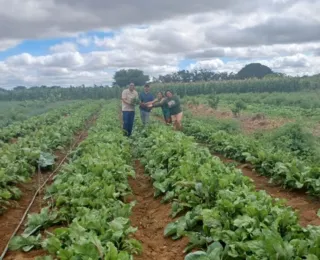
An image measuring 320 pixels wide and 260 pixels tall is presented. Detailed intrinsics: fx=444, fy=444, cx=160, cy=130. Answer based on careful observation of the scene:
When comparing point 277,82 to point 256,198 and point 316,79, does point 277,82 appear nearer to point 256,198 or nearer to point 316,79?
point 316,79

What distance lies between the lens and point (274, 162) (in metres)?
8.98

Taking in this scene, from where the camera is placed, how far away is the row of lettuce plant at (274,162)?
7.36 metres

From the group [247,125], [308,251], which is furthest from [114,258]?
[247,125]

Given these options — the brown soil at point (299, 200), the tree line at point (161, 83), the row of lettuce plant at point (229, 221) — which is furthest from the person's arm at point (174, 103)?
the tree line at point (161, 83)

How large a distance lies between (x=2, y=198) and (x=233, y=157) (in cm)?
586

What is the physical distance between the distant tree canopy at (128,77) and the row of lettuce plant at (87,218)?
70591 mm

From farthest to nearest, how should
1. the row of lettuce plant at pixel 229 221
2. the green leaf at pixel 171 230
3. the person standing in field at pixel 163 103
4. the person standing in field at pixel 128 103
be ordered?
1. the person standing in field at pixel 163 103
2. the person standing in field at pixel 128 103
3. the green leaf at pixel 171 230
4. the row of lettuce plant at pixel 229 221

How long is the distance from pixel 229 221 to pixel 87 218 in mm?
1590

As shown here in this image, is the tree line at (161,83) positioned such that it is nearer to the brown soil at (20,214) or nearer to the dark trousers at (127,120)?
the dark trousers at (127,120)

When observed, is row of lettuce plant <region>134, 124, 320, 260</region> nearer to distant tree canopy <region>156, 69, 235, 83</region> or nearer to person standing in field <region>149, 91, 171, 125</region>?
person standing in field <region>149, 91, 171, 125</region>

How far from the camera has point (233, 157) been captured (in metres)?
11.2

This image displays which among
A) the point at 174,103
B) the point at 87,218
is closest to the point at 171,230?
the point at 87,218

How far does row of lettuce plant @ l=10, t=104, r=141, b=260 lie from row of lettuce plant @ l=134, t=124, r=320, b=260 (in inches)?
27.3

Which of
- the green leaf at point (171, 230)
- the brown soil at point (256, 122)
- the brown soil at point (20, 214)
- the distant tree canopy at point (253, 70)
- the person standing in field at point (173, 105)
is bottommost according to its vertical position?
the brown soil at point (256, 122)
